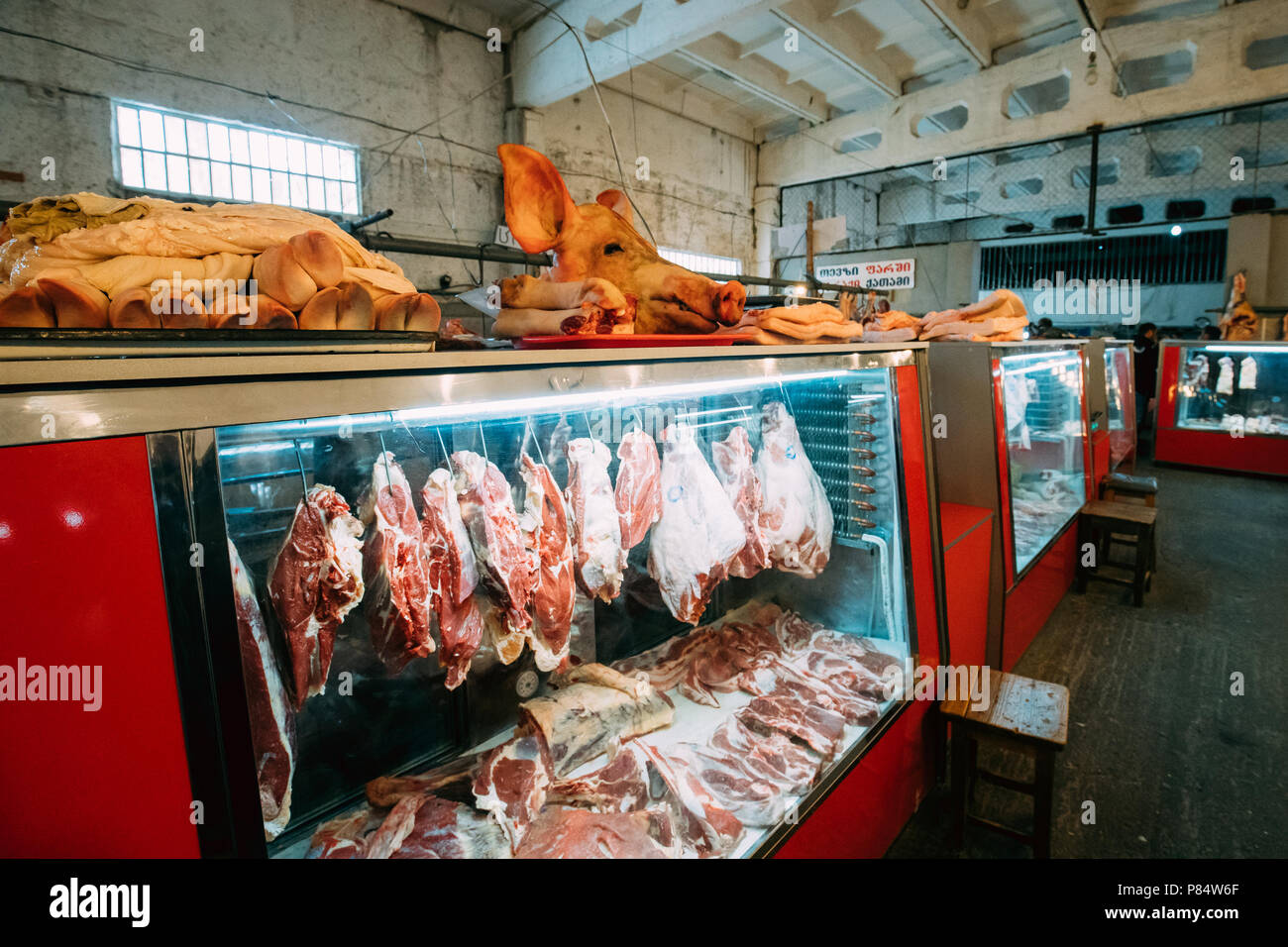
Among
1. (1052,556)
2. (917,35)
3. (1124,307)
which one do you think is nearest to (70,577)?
(1052,556)

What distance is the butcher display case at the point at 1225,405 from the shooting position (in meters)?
9.02

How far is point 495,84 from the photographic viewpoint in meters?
8.35

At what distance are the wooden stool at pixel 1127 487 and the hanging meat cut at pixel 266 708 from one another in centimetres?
670

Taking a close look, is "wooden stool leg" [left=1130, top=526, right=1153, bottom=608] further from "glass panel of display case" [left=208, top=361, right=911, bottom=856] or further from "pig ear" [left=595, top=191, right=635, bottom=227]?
"pig ear" [left=595, top=191, right=635, bottom=227]

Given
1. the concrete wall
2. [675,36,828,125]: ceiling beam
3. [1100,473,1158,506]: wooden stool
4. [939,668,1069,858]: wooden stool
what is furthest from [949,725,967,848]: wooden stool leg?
[675,36,828,125]: ceiling beam

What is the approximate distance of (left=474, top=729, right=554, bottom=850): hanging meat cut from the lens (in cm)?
176

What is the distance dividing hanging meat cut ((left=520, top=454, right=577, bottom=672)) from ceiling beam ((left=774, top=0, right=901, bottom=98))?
7884mm

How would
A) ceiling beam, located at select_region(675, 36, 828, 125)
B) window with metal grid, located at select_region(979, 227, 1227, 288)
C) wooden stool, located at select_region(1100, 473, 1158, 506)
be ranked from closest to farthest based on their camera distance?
wooden stool, located at select_region(1100, 473, 1158, 506), ceiling beam, located at select_region(675, 36, 828, 125), window with metal grid, located at select_region(979, 227, 1227, 288)

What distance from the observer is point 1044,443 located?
17.1 feet

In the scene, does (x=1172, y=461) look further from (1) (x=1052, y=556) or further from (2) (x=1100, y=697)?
(2) (x=1100, y=697)

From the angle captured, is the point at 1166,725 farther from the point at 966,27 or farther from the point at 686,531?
the point at 966,27

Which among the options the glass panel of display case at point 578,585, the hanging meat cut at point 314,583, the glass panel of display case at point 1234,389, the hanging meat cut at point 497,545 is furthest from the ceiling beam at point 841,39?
the hanging meat cut at point 314,583

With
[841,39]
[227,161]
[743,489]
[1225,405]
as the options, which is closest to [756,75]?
[841,39]
